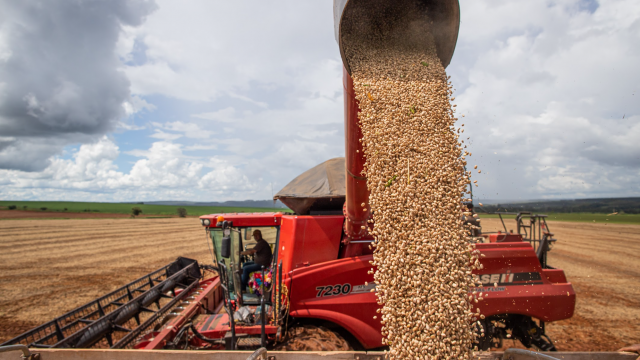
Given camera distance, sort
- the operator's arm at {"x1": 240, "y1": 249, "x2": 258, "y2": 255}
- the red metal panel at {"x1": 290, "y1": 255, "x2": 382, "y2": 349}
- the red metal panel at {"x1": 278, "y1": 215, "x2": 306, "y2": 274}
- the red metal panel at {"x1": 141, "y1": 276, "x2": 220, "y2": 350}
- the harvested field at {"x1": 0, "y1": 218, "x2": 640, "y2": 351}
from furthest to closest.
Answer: the harvested field at {"x1": 0, "y1": 218, "x2": 640, "y2": 351} → the operator's arm at {"x1": 240, "y1": 249, "x2": 258, "y2": 255} → the red metal panel at {"x1": 278, "y1": 215, "x2": 306, "y2": 274} → the red metal panel at {"x1": 290, "y1": 255, "x2": 382, "y2": 349} → the red metal panel at {"x1": 141, "y1": 276, "x2": 220, "y2": 350}

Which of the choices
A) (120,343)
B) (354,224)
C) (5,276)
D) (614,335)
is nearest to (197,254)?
(5,276)

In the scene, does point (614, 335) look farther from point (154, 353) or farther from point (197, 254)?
point (197, 254)

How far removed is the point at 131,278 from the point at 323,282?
965 cm

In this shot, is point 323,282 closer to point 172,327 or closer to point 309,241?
point 309,241

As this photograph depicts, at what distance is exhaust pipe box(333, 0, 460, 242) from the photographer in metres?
2.87

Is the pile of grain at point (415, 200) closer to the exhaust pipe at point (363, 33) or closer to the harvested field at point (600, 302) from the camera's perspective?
the exhaust pipe at point (363, 33)

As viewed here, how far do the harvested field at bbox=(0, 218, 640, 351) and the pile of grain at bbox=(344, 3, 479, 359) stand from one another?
4.25 metres

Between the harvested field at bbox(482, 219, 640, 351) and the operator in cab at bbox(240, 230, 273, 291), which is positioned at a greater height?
the operator in cab at bbox(240, 230, 273, 291)

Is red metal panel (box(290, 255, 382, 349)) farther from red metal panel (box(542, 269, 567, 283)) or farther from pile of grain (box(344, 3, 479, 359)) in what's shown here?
red metal panel (box(542, 269, 567, 283))

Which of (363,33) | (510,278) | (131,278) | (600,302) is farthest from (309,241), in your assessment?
(131,278)

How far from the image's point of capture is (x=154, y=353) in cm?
223

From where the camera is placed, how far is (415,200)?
237cm

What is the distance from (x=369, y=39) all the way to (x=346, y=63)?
1.81 ft

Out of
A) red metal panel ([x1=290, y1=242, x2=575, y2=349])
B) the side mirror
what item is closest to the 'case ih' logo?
red metal panel ([x1=290, y1=242, x2=575, y2=349])
